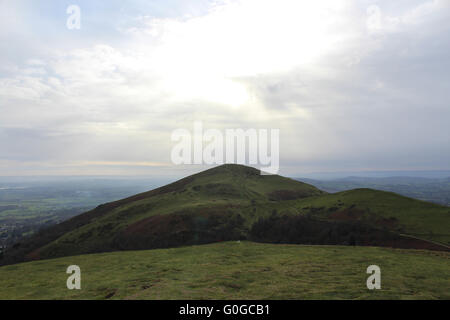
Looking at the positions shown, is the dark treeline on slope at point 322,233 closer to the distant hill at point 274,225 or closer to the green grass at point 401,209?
the distant hill at point 274,225

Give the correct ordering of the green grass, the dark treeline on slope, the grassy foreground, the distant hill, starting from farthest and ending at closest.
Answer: the distant hill → the green grass → the dark treeline on slope → the grassy foreground

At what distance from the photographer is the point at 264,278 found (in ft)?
85.5

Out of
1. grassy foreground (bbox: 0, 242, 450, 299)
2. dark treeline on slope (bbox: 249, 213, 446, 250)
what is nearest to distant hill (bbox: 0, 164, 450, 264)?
dark treeline on slope (bbox: 249, 213, 446, 250)

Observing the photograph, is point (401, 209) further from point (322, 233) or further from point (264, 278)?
point (264, 278)

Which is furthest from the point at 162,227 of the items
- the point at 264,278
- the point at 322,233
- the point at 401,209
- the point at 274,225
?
the point at 401,209

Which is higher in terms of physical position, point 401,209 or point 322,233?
point 401,209

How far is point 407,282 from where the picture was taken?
2394 cm

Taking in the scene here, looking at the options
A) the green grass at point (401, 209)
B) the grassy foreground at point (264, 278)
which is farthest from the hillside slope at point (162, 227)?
the grassy foreground at point (264, 278)

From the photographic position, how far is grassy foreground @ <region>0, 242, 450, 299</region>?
68.4ft

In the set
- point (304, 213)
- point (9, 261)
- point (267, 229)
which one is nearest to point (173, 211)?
point (267, 229)

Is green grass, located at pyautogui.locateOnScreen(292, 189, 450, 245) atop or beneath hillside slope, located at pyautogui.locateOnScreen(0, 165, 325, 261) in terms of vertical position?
atop

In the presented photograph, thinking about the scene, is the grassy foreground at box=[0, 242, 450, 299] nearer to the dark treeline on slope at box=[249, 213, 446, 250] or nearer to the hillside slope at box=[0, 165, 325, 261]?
the dark treeline on slope at box=[249, 213, 446, 250]
